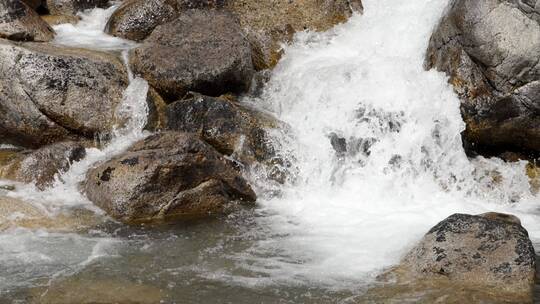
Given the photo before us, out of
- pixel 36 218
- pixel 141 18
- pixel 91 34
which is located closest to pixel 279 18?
pixel 141 18

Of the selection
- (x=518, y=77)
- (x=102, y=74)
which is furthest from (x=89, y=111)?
(x=518, y=77)

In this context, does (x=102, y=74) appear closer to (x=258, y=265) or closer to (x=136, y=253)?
(x=136, y=253)

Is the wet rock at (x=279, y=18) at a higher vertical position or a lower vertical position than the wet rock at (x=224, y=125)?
higher

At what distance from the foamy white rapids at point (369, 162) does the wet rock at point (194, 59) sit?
105 centimetres

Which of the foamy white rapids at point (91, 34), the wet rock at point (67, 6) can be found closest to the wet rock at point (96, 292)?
the foamy white rapids at point (91, 34)

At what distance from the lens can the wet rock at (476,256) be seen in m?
7.66

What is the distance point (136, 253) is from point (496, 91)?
279 inches

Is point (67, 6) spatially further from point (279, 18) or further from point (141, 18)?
point (279, 18)

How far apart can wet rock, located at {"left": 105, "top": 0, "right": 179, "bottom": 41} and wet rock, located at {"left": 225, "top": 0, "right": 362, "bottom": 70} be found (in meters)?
1.38

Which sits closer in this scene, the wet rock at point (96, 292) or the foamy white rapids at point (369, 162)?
the wet rock at point (96, 292)

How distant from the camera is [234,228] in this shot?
31.6 ft

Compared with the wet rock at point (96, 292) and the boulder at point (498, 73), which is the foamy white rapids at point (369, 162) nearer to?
the boulder at point (498, 73)

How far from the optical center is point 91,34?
1500cm

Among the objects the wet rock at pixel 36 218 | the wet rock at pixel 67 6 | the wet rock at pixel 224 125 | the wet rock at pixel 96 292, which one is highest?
the wet rock at pixel 67 6
